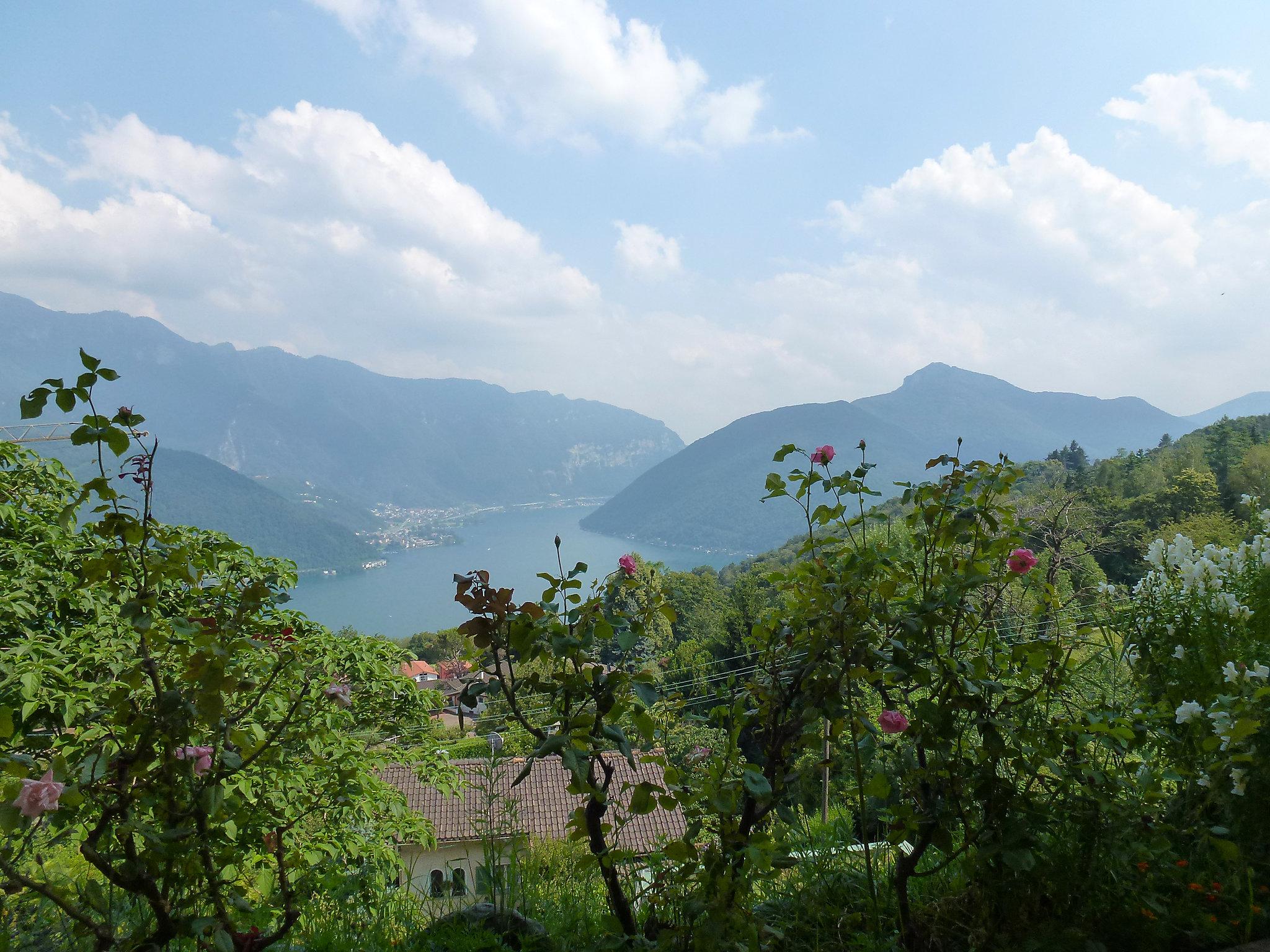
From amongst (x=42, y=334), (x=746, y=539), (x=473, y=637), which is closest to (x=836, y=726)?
(x=473, y=637)

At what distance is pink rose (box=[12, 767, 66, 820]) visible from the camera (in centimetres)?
86

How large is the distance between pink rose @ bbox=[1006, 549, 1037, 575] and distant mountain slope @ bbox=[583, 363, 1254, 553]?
58.2 m

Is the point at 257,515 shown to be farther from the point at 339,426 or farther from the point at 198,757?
the point at 339,426

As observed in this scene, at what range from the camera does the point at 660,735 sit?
1768 millimetres

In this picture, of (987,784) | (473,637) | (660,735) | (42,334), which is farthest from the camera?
(42,334)

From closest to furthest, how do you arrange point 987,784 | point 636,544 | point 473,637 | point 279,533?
point 473,637 → point 987,784 → point 279,533 → point 636,544

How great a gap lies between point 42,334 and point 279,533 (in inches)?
3461

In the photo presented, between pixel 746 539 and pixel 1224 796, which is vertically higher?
pixel 746 539

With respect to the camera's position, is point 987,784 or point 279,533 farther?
point 279,533

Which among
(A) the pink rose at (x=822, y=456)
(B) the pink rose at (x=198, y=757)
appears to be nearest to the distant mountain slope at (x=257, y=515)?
(B) the pink rose at (x=198, y=757)

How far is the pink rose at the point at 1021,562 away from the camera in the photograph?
4.99 ft

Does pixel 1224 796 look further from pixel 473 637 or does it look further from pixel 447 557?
pixel 447 557

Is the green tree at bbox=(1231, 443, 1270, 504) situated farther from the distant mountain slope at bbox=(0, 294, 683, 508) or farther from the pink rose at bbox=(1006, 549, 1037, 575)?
the distant mountain slope at bbox=(0, 294, 683, 508)

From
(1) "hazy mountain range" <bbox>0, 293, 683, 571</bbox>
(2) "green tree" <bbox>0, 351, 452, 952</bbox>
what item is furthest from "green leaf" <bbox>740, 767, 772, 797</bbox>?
(1) "hazy mountain range" <bbox>0, 293, 683, 571</bbox>
